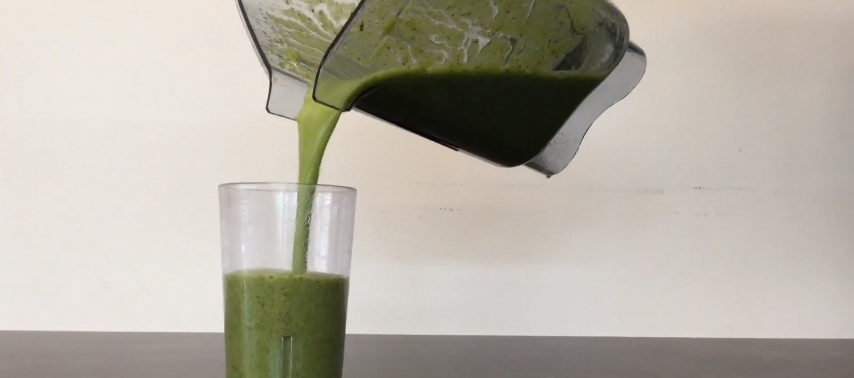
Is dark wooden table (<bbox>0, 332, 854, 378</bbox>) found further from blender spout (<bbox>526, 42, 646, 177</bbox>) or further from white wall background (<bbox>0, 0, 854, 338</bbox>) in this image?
blender spout (<bbox>526, 42, 646, 177</bbox>)

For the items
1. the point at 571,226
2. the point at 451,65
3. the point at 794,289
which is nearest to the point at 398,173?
the point at 571,226

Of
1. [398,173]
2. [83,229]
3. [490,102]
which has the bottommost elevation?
[83,229]

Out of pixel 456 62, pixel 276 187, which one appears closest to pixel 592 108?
pixel 456 62

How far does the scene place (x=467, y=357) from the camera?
95cm

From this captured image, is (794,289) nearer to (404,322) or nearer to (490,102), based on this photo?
(404,322)

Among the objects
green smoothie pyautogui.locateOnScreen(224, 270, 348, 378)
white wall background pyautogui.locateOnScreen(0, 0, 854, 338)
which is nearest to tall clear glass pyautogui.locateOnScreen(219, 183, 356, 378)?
green smoothie pyautogui.locateOnScreen(224, 270, 348, 378)

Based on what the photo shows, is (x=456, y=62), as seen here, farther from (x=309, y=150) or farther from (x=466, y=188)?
(x=466, y=188)

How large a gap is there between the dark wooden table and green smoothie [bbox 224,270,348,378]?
0.15 metres

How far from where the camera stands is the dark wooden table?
0.83m

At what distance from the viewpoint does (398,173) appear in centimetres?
118

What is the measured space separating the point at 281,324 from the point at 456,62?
0.95 feet

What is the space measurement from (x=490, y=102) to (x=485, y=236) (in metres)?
0.56

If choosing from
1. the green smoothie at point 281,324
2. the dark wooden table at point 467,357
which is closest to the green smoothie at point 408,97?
the green smoothie at point 281,324

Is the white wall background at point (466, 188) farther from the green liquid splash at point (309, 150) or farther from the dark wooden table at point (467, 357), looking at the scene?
the green liquid splash at point (309, 150)
